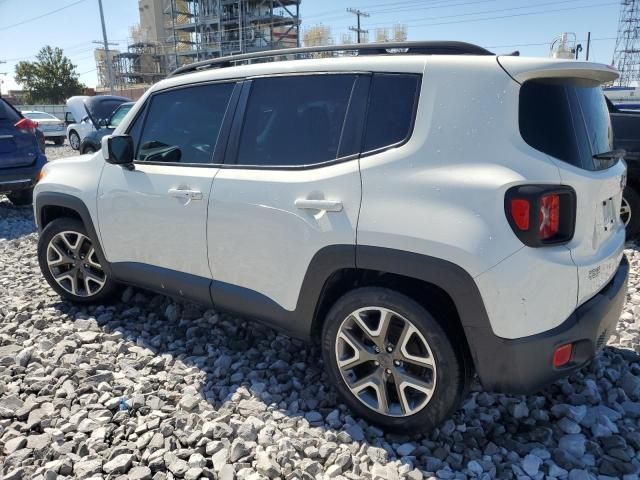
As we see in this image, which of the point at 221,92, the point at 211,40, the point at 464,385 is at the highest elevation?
the point at 211,40

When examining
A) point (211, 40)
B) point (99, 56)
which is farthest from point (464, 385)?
point (99, 56)

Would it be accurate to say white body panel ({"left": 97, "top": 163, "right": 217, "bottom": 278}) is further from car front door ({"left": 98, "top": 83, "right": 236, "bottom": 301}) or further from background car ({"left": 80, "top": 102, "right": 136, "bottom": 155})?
background car ({"left": 80, "top": 102, "right": 136, "bottom": 155})

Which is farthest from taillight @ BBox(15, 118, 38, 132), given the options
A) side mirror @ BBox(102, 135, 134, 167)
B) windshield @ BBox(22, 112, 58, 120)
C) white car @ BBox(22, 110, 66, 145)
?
windshield @ BBox(22, 112, 58, 120)

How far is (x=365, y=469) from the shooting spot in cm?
231

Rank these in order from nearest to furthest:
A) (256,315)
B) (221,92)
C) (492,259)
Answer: (492,259) < (256,315) < (221,92)

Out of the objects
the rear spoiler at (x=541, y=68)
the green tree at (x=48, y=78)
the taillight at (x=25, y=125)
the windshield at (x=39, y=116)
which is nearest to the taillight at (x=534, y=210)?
the rear spoiler at (x=541, y=68)

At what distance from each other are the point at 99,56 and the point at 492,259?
363ft

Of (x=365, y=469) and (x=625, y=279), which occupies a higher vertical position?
(x=625, y=279)

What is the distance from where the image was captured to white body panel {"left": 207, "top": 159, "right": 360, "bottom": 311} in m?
2.42

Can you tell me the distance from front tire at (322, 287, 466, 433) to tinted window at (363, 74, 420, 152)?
28.3 inches

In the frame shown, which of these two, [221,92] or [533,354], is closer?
[533,354]

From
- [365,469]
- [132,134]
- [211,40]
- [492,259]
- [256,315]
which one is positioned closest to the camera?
[492,259]

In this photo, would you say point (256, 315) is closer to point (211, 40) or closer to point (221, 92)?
point (221, 92)

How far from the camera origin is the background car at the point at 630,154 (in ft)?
17.7
